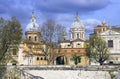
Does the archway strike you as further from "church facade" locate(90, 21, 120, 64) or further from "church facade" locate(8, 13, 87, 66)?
"church facade" locate(90, 21, 120, 64)

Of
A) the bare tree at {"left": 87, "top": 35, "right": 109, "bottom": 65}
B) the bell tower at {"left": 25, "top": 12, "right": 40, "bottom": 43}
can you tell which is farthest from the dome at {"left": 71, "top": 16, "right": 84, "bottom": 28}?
the bare tree at {"left": 87, "top": 35, "right": 109, "bottom": 65}

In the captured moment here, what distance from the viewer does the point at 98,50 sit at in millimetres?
76875

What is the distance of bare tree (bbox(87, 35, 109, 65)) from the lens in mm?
76438

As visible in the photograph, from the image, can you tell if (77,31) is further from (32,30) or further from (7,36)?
(7,36)

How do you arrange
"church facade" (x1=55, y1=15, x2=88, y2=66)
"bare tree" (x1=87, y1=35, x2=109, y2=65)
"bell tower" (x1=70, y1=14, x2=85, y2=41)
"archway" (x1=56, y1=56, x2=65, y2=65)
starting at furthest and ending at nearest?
"bell tower" (x1=70, y1=14, x2=85, y2=41) → "archway" (x1=56, y1=56, x2=65, y2=65) → "church facade" (x1=55, y1=15, x2=88, y2=66) → "bare tree" (x1=87, y1=35, x2=109, y2=65)

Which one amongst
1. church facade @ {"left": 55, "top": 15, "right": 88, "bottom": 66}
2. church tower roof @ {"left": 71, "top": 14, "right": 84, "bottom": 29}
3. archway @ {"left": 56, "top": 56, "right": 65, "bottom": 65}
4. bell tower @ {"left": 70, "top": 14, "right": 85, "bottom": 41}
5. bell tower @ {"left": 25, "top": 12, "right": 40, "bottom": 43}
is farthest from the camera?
church tower roof @ {"left": 71, "top": 14, "right": 84, "bottom": 29}

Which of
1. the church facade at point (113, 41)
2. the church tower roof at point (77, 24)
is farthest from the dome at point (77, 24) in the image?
the church facade at point (113, 41)

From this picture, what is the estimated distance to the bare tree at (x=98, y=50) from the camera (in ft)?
251

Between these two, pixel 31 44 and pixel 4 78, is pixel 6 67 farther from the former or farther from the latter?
pixel 31 44

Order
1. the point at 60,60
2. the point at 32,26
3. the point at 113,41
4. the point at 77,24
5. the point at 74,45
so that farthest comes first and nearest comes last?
the point at 77,24 < the point at 32,26 < the point at 74,45 < the point at 60,60 < the point at 113,41

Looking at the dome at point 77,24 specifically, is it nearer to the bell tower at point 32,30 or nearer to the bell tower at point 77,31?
the bell tower at point 77,31

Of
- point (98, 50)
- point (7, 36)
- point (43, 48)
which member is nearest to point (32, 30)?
point (43, 48)

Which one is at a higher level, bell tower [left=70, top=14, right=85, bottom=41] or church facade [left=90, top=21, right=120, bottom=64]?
bell tower [left=70, top=14, right=85, bottom=41]

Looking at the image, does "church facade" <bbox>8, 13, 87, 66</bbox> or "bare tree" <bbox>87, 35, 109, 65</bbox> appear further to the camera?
"church facade" <bbox>8, 13, 87, 66</bbox>
